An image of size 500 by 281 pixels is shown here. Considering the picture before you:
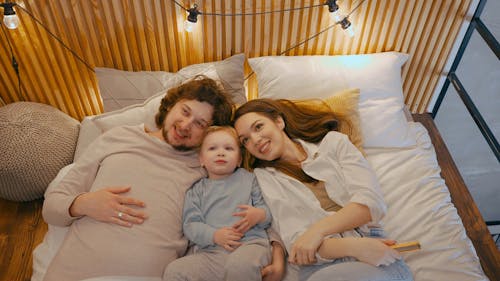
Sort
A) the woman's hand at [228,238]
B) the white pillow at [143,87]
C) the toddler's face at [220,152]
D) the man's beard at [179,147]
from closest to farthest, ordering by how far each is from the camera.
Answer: the woman's hand at [228,238] → the toddler's face at [220,152] → the man's beard at [179,147] → the white pillow at [143,87]

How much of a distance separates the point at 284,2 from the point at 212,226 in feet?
3.70

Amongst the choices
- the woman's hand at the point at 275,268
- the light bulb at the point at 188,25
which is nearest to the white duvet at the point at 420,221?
the woman's hand at the point at 275,268

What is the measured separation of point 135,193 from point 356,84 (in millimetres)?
1114

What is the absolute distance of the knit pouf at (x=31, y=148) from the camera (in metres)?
1.70

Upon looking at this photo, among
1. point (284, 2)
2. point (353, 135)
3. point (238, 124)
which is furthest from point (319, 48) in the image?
point (238, 124)

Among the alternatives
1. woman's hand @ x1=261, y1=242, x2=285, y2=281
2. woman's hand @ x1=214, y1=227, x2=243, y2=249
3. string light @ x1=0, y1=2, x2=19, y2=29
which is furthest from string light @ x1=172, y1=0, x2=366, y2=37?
woman's hand @ x1=261, y1=242, x2=285, y2=281

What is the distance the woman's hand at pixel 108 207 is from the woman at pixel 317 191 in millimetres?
463

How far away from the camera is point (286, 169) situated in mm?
1524

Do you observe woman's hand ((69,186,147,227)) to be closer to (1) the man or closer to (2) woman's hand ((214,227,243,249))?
(1) the man

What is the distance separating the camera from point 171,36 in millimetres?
1959

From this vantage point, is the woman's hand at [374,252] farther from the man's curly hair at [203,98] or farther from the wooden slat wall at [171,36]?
the wooden slat wall at [171,36]

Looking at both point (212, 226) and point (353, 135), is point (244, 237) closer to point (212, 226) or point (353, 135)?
point (212, 226)

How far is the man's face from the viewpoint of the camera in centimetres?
154

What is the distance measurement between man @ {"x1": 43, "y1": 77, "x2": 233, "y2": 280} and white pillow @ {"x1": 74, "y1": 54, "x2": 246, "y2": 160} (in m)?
0.12
